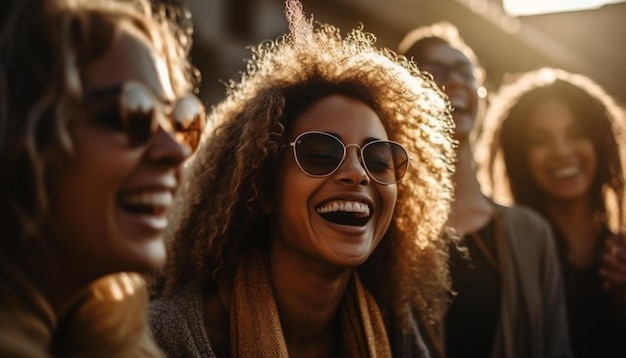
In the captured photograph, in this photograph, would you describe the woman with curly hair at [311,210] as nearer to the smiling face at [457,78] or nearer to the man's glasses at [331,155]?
the man's glasses at [331,155]

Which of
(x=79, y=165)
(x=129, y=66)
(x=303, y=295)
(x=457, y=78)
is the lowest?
(x=303, y=295)

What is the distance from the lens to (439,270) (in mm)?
3559

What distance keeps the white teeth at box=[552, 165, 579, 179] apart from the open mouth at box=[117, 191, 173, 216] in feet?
11.6

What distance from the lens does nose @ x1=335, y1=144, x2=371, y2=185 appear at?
291cm

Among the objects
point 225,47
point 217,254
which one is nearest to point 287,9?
point 217,254

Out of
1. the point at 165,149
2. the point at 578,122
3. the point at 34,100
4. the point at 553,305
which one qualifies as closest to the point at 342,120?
the point at 165,149

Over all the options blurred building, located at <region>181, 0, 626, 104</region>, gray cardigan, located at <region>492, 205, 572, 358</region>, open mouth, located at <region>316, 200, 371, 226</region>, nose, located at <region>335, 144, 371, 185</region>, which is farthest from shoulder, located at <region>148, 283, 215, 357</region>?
gray cardigan, located at <region>492, 205, 572, 358</region>

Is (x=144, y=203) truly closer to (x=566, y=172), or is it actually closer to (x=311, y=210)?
(x=311, y=210)

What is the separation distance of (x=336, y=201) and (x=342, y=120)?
30cm

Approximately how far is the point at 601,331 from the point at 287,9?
9.42 ft

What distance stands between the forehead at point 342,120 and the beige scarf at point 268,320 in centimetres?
53

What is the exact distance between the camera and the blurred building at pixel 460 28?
14.8 m

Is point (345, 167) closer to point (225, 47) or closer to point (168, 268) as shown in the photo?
point (168, 268)

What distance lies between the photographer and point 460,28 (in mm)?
23734
